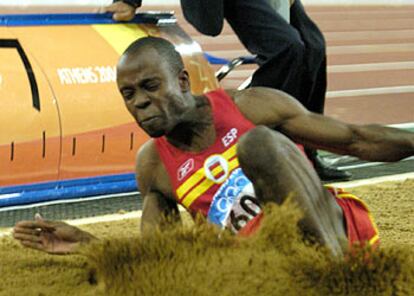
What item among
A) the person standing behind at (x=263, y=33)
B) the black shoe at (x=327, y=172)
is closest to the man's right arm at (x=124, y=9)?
the person standing behind at (x=263, y=33)

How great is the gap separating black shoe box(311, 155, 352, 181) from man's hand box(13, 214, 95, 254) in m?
2.55

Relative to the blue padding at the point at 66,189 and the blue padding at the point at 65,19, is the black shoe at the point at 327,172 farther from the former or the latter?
the blue padding at the point at 65,19

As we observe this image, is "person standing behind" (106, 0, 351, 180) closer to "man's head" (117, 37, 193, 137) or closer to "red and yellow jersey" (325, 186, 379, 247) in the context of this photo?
"man's head" (117, 37, 193, 137)

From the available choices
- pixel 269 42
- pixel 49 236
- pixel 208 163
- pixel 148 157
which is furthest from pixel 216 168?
pixel 269 42

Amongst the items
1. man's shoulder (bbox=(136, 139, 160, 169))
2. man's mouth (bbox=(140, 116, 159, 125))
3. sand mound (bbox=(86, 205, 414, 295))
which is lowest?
man's shoulder (bbox=(136, 139, 160, 169))

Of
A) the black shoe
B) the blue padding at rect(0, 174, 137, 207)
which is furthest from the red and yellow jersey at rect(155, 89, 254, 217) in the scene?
the black shoe

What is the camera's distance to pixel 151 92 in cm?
333

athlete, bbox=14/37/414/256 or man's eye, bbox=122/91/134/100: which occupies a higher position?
man's eye, bbox=122/91/134/100

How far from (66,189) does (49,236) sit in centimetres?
186

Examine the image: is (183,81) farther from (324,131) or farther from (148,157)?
(324,131)

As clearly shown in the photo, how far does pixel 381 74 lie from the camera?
1192 cm

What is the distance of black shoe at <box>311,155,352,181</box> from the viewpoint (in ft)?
19.5

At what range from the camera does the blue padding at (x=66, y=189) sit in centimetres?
527

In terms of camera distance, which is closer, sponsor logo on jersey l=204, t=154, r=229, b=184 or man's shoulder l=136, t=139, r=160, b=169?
sponsor logo on jersey l=204, t=154, r=229, b=184
